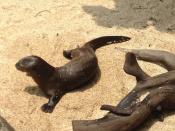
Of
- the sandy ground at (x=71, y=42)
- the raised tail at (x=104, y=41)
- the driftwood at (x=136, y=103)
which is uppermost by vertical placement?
the driftwood at (x=136, y=103)

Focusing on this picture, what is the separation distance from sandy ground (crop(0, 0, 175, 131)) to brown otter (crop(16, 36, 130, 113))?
0.09 meters

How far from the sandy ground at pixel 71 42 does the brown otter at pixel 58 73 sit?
0.28ft

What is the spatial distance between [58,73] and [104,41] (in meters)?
1.00

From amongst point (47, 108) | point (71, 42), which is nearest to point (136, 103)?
point (47, 108)

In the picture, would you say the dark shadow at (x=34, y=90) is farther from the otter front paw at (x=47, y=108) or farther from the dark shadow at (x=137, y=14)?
the dark shadow at (x=137, y=14)

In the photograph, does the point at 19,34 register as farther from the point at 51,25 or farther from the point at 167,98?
the point at 167,98

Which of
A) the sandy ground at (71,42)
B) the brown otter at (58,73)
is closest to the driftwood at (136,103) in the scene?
the sandy ground at (71,42)

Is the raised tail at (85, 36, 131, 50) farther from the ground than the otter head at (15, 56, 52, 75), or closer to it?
closer to it

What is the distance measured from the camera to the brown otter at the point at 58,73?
5.18m

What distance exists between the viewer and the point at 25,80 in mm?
5484

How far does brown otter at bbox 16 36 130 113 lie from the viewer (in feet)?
17.0

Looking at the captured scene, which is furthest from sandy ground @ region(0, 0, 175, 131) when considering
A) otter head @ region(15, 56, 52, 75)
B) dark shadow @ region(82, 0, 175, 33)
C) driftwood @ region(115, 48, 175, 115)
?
otter head @ region(15, 56, 52, 75)

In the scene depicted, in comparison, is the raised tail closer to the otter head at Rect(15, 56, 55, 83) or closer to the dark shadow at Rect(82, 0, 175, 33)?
the dark shadow at Rect(82, 0, 175, 33)

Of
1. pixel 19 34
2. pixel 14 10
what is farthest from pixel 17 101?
pixel 14 10
